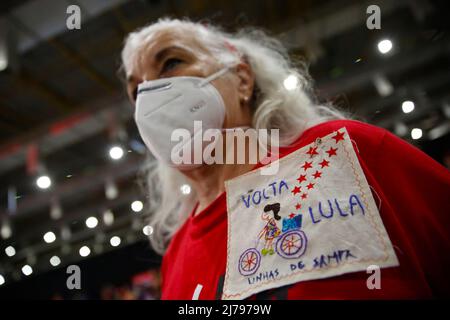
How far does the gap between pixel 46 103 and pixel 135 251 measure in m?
3.53

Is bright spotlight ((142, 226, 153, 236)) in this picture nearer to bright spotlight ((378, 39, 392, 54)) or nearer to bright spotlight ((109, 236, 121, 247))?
bright spotlight ((109, 236, 121, 247))

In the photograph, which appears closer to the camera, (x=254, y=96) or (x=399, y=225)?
(x=399, y=225)

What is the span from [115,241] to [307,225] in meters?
0.67

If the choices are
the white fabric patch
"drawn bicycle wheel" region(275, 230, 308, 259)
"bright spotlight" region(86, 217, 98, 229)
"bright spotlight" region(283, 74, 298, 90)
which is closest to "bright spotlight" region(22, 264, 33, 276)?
"bright spotlight" region(86, 217, 98, 229)

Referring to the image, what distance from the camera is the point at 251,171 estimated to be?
2.65 ft

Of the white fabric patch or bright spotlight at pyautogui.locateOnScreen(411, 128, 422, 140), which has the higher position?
bright spotlight at pyautogui.locateOnScreen(411, 128, 422, 140)

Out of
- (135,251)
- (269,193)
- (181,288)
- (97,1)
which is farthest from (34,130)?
(269,193)

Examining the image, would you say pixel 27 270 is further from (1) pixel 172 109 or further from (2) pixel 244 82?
(2) pixel 244 82

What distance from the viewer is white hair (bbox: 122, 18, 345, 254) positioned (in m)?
1.03

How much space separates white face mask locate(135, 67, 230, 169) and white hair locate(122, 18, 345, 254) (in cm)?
14

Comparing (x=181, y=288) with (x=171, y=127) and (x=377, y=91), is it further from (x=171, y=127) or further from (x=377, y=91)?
(x=377, y=91)

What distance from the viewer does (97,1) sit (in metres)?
2.45

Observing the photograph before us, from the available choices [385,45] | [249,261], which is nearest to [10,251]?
[249,261]
